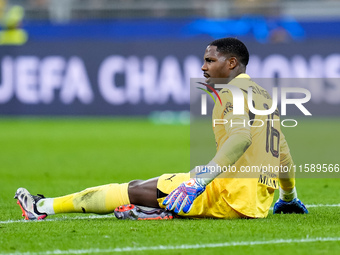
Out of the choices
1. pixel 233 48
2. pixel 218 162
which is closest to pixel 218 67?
pixel 233 48

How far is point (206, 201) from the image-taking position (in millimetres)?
5309

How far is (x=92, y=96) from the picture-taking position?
19.8 meters

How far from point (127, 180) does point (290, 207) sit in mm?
3170

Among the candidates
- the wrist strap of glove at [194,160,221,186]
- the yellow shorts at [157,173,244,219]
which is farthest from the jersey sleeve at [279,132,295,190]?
the wrist strap of glove at [194,160,221,186]

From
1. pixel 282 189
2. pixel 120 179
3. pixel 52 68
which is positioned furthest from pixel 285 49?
pixel 282 189

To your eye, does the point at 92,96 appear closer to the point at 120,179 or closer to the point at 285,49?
the point at 285,49

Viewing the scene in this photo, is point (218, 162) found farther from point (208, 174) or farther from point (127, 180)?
point (127, 180)

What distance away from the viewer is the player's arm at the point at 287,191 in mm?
5852

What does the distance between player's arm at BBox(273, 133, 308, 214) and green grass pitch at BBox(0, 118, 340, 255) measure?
0.15m

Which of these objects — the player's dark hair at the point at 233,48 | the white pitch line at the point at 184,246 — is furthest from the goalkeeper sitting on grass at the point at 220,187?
the white pitch line at the point at 184,246

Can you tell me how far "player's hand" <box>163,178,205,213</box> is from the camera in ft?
15.8

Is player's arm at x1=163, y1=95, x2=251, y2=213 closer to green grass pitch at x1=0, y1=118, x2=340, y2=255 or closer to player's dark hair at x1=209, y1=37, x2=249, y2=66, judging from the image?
green grass pitch at x1=0, y1=118, x2=340, y2=255

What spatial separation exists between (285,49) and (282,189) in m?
14.2

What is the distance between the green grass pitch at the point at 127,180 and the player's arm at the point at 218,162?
23 cm
